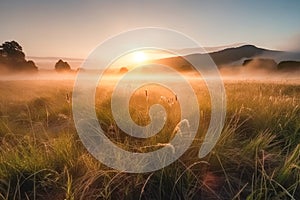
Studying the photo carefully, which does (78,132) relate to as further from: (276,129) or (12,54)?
(12,54)

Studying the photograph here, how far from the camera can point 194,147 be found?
9.93 feet

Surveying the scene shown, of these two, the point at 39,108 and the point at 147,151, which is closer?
the point at 147,151

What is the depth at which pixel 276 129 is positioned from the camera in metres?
4.11

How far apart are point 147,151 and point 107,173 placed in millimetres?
456

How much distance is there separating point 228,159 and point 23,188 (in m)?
1.55

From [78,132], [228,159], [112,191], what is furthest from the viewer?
[78,132]

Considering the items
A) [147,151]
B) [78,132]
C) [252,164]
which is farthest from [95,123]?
[252,164]

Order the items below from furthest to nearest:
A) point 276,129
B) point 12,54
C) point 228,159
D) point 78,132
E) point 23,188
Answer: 1. point 12,54
2. point 276,129
3. point 78,132
4. point 228,159
5. point 23,188

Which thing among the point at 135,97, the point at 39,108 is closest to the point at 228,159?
the point at 135,97

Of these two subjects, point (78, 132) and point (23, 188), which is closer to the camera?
point (23, 188)

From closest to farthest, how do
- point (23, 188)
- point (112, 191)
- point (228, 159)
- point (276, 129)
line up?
point (112, 191) → point (23, 188) → point (228, 159) → point (276, 129)

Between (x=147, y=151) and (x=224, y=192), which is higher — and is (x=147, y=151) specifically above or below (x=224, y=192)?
above

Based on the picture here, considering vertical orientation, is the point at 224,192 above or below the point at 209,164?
below

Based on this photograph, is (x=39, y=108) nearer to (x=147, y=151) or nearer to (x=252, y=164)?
(x=147, y=151)
